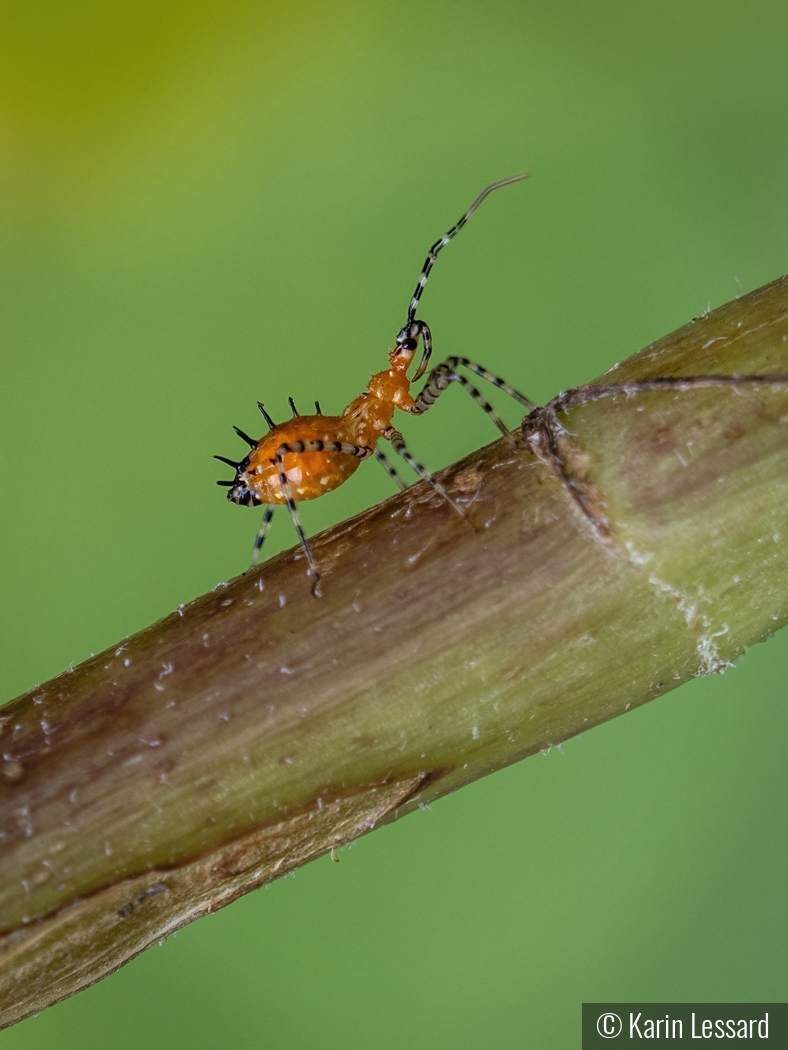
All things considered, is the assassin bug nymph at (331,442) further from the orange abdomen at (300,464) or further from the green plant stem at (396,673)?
the green plant stem at (396,673)

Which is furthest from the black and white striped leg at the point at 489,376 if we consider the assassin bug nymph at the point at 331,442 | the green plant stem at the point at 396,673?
the green plant stem at the point at 396,673

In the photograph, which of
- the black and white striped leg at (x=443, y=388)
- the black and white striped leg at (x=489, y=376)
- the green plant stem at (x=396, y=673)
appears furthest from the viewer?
the black and white striped leg at (x=443, y=388)

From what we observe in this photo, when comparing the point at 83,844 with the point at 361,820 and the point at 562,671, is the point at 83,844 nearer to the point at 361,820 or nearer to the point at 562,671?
the point at 361,820

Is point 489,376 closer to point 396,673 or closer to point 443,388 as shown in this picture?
point 443,388

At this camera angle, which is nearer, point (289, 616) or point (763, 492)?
point (763, 492)

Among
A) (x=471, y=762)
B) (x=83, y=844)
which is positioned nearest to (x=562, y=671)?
(x=471, y=762)

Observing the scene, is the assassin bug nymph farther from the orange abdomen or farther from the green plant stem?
the green plant stem

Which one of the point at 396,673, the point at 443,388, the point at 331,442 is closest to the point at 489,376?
the point at 443,388
